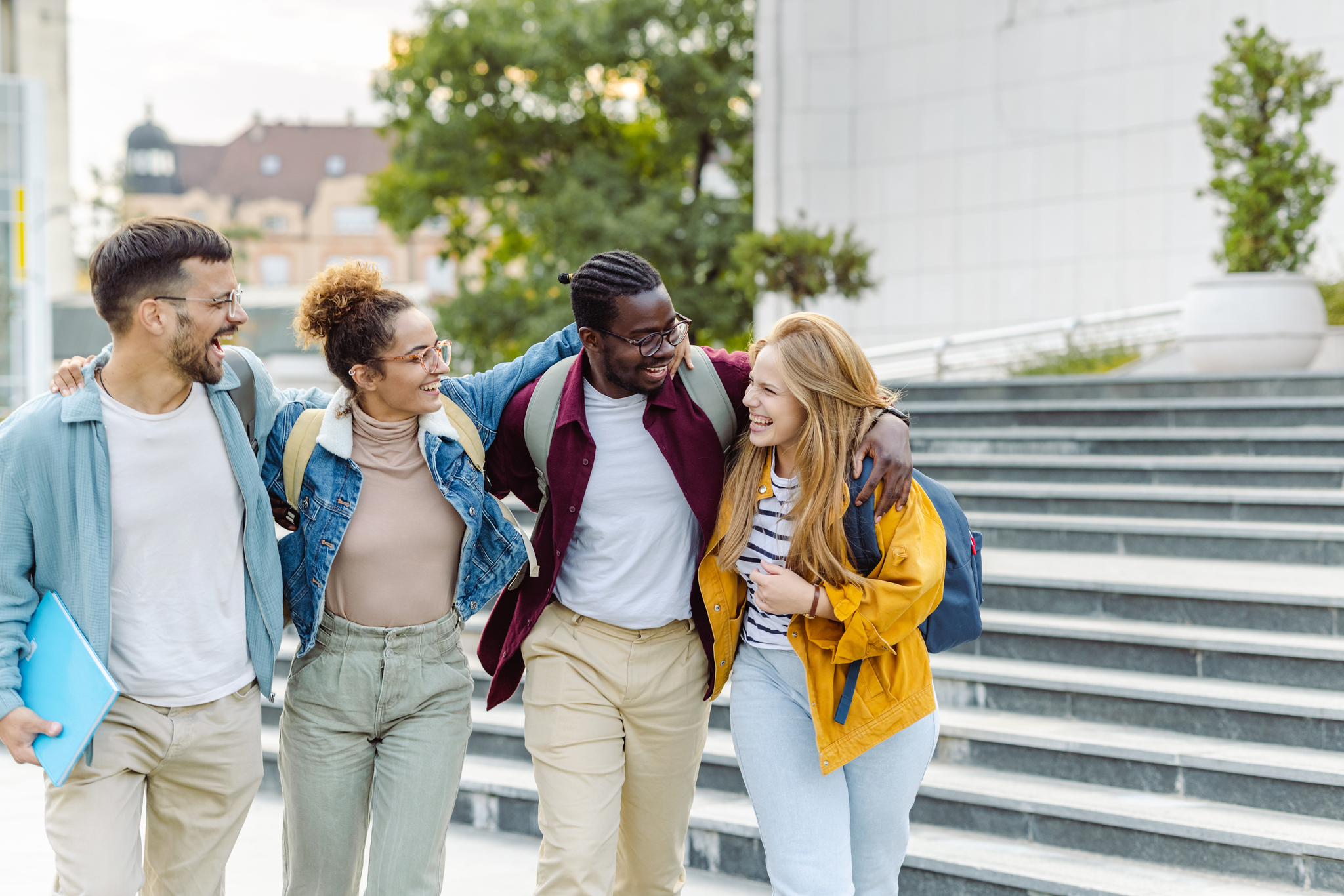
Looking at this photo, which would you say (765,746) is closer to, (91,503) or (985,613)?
(91,503)

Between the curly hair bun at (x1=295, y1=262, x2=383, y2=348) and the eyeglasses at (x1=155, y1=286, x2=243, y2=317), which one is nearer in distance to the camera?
the eyeglasses at (x1=155, y1=286, x2=243, y2=317)

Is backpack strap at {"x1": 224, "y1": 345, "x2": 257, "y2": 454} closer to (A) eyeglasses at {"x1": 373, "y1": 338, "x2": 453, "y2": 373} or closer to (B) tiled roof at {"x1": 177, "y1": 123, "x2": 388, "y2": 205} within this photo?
(A) eyeglasses at {"x1": 373, "y1": 338, "x2": 453, "y2": 373}

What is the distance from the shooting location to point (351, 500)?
2951 mm

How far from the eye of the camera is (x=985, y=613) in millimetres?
5703

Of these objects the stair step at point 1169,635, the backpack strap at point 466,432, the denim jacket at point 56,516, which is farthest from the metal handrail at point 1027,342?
the denim jacket at point 56,516

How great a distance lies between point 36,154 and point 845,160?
20941 millimetres

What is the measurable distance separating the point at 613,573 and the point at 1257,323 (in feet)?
24.0

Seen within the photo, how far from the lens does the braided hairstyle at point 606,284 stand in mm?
2959

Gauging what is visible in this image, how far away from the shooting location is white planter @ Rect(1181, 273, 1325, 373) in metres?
8.97

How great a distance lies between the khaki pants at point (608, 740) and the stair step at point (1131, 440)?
12.5 feet

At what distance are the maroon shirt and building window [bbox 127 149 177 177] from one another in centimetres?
8566

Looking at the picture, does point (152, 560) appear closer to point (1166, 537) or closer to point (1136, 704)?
point (1136, 704)

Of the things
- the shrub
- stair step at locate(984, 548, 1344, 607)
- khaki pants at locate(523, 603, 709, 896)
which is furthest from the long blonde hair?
the shrub

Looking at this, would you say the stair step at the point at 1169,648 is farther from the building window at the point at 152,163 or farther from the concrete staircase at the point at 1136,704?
the building window at the point at 152,163
